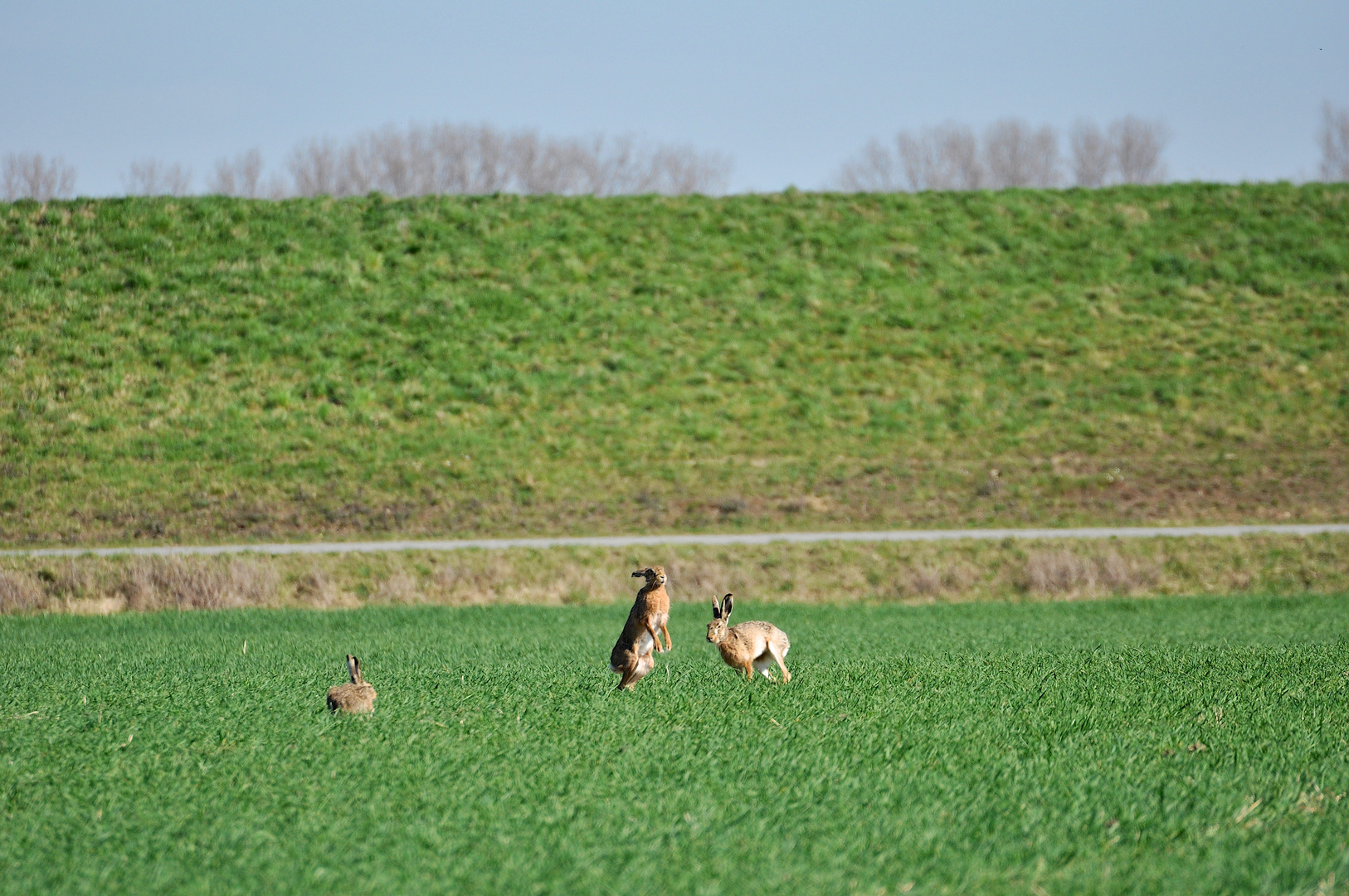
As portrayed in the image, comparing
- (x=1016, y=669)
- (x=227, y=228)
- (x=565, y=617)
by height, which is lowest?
(x=565, y=617)

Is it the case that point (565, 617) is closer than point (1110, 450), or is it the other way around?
point (565, 617)

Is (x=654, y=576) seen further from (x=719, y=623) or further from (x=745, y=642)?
(x=745, y=642)

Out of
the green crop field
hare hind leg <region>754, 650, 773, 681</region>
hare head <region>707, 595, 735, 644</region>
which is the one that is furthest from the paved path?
hare head <region>707, 595, 735, 644</region>

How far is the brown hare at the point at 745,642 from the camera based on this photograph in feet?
21.5

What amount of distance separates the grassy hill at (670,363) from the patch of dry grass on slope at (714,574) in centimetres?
438

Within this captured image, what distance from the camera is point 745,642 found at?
21.8ft

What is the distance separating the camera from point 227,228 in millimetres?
37531

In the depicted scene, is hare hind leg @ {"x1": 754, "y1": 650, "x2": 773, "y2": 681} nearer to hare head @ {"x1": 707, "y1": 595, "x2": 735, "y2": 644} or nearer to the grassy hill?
hare head @ {"x1": 707, "y1": 595, "x2": 735, "y2": 644}

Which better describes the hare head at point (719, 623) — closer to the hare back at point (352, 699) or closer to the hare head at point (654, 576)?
the hare head at point (654, 576)

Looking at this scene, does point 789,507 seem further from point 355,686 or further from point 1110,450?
point 355,686

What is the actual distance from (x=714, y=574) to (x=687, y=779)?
41.9 ft

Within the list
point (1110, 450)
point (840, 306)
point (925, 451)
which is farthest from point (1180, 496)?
point (840, 306)

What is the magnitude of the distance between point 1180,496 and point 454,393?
17716mm

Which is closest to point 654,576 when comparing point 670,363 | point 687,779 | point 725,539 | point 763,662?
point 763,662
